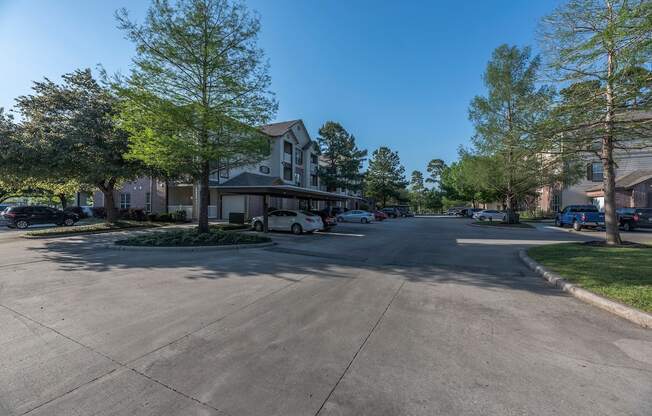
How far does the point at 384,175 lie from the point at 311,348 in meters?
54.1

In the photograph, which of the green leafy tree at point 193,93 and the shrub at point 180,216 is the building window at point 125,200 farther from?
the green leafy tree at point 193,93

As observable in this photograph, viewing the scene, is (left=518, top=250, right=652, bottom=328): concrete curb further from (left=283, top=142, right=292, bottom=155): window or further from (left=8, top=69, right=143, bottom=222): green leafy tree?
(left=283, top=142, right=292, bottom=155): window

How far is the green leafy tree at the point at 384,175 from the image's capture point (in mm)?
55688

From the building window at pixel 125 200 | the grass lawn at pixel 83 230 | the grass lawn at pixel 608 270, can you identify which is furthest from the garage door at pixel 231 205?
the grass lawn at pixel 608 270

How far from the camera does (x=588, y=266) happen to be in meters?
7.63

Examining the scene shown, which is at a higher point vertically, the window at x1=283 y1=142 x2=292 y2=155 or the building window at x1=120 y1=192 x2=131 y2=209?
the window at x1=283 y1=142 x2=292 y2=155

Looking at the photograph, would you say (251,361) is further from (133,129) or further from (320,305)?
(133,129)

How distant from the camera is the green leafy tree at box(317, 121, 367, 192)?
44062mm

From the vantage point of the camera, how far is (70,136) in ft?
51.8

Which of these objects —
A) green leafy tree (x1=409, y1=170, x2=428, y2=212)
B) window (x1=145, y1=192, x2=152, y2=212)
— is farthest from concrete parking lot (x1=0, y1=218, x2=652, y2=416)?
green leafy tree (x1=409, y1=170, x2=428, y2=212)

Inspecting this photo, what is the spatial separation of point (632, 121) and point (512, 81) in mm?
19475

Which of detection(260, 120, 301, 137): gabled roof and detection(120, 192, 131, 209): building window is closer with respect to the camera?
detection(120, 192, 131, 209): building window

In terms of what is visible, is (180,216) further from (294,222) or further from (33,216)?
(294,222)

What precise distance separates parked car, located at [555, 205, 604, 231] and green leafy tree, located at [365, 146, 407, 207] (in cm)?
3185
